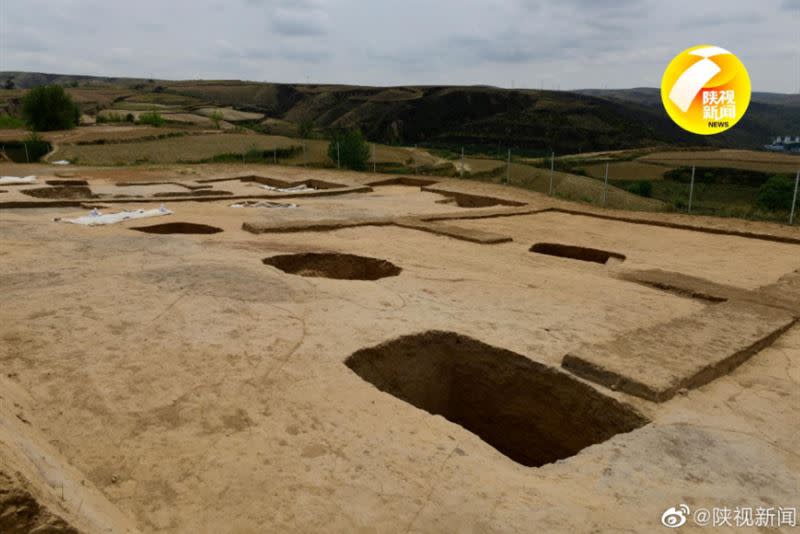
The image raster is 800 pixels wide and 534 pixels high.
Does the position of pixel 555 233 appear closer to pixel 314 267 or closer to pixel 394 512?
pixel 314 267

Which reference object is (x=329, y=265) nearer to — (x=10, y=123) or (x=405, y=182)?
(x=405, y=182)

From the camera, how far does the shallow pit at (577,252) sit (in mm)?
8547

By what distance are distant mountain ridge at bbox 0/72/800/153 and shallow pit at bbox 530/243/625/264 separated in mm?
54656

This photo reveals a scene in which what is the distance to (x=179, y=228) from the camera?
10.1 meters

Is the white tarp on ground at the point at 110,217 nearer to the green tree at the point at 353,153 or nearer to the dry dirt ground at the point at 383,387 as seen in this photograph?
the dry dirt ground at the point at 383,387

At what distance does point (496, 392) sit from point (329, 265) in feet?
11.9

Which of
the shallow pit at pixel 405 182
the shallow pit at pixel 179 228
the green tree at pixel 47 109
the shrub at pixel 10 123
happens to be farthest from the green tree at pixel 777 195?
the shrub at pixel 10 123

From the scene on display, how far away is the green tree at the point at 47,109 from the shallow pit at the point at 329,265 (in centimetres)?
4545

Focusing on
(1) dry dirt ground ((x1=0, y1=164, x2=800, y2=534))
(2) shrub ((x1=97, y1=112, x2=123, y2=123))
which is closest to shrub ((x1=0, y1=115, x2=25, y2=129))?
(2) shrub ((x1=97, y1=112, x2=123, y2=123))

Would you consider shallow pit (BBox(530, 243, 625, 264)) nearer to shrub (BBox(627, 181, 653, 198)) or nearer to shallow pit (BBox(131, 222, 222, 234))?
shallow pit (BBox(131, 222, 222, 234))

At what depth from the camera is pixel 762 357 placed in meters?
4.46

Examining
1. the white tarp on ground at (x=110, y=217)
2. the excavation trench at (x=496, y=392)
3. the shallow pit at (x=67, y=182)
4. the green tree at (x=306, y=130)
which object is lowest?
the excavation trench at (x=496, y=392)

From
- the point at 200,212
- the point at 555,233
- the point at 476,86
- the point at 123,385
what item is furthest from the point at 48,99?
the point at 476,86

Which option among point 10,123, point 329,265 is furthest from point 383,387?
point 10,123
